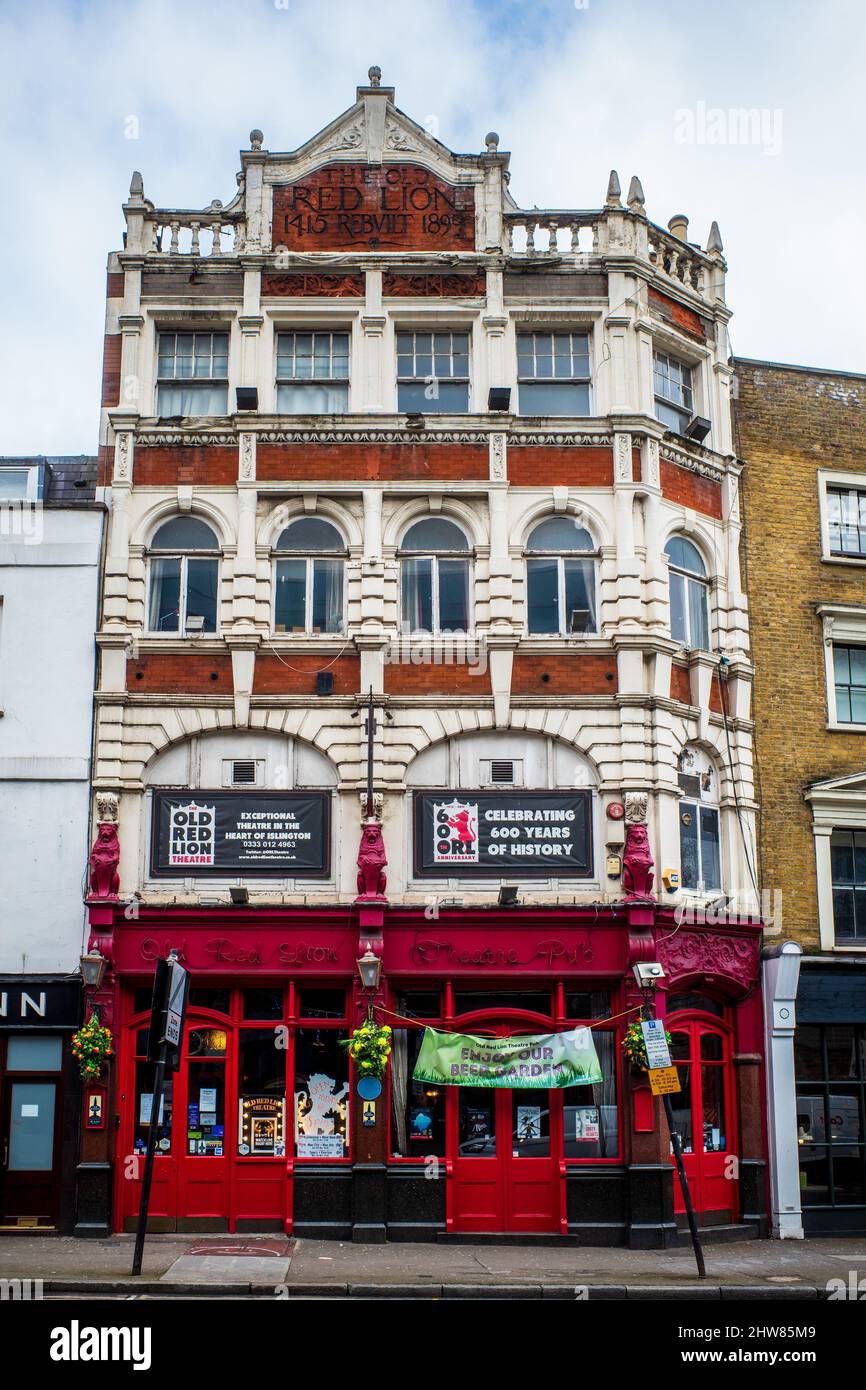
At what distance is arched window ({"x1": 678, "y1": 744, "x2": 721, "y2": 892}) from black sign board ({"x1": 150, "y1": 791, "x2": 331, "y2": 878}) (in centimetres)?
548

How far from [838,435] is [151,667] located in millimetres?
12343

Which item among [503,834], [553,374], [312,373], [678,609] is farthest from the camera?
[553,374]

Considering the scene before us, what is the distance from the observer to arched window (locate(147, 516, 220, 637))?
22344 millimetres

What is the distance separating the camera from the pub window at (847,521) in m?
24.8

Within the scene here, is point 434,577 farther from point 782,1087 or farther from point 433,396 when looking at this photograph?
point 782,1087

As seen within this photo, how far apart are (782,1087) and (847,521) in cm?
956

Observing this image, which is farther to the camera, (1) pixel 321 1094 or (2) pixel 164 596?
(2) pixel 164 596

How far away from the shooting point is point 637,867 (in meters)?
20.7

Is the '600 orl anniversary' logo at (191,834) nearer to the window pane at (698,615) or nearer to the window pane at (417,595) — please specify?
the window pane at (417,595)

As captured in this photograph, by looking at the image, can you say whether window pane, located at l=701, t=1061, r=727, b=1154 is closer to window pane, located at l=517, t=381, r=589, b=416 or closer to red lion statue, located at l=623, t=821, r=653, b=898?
red lion statue, located at l=623, t=821, r=653, b=898

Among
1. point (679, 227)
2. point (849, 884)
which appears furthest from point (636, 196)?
point (849, 884)

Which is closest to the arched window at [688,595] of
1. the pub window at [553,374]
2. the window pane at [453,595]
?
the pub window at [553,374]

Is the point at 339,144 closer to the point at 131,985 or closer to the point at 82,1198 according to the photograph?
the point at 131,985

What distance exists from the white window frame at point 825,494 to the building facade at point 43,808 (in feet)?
39.0
